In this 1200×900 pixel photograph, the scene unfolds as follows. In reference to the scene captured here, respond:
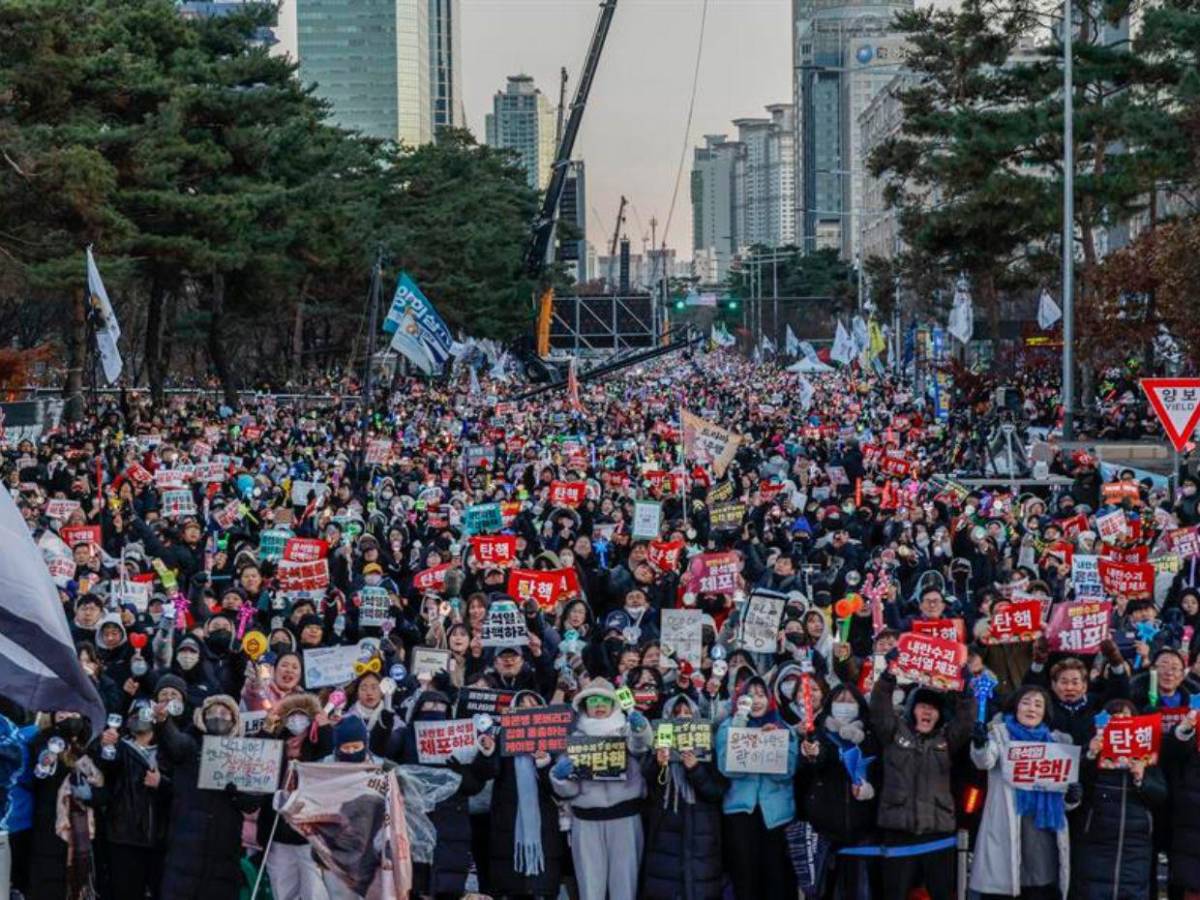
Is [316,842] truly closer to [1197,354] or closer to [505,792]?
[505,792]

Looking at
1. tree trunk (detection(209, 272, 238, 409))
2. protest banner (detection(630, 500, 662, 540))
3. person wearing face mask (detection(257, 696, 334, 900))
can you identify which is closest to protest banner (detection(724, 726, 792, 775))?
person wearing face mask (detection(257, 696, 334, 900))

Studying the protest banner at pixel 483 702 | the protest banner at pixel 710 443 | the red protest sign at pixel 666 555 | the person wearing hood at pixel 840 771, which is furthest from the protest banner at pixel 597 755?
the protest banner at pixel 710 443

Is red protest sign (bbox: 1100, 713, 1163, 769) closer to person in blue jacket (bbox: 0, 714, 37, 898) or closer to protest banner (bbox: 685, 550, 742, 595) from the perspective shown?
person in blue jacket (bbox: 0, 714, 37, 898)

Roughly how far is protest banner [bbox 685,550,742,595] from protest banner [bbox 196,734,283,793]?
549cm

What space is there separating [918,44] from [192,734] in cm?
3663

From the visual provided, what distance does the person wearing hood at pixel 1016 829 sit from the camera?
8578 mm

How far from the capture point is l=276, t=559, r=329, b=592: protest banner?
13523mm

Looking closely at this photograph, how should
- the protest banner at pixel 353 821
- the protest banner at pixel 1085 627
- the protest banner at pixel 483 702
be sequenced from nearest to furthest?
1. the protest banner at pixel 353 821
2. the protest banner at pixel 483 702
3. the protest banner at pixel 1085 627

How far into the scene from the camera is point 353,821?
27.1ft

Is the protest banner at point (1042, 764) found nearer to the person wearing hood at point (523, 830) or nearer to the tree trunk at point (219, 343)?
the person wearing hood at point (523, 830)

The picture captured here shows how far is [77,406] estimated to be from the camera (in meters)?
38.7

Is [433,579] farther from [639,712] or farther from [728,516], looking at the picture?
[639,712]

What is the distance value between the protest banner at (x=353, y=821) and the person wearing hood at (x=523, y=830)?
0.81 m

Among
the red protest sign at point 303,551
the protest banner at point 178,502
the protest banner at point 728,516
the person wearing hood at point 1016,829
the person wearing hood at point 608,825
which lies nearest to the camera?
the person wearing hood at point 1016,829
